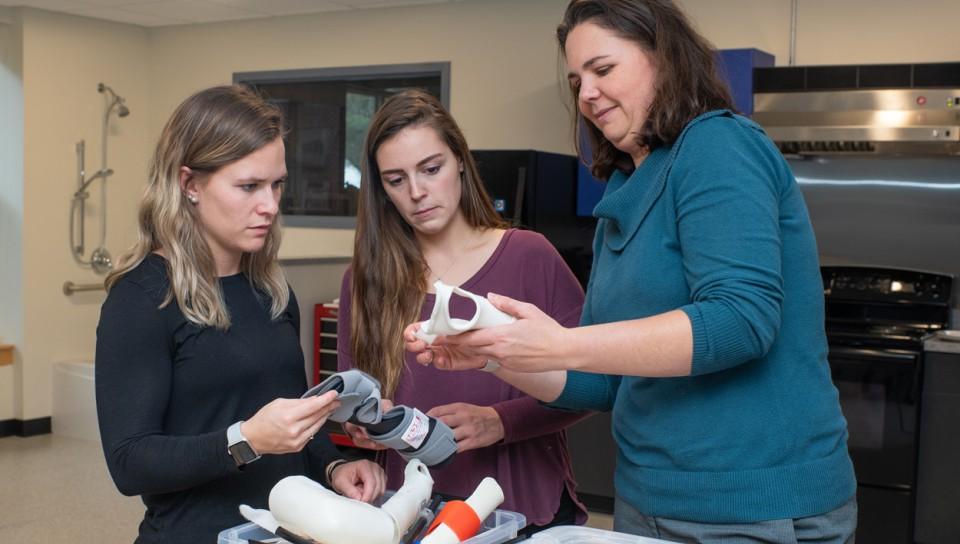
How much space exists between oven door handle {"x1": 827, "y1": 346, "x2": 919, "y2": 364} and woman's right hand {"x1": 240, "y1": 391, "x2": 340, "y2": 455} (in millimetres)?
3082

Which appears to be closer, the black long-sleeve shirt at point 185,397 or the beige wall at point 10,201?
the black long-sleeve shirt at point 185,397

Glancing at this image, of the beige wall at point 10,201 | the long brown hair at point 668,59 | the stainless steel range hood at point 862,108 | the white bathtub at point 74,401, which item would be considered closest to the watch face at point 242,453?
the long brown hair at point 668,59

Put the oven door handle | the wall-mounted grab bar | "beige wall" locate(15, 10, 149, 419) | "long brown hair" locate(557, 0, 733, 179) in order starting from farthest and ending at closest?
1. the wall-mounted grab bar
2. "beige wall" locate(15, 10, 149, 419)
3. the oven door handle
4. "long brown hair" locate(557, 0, 733, 179)

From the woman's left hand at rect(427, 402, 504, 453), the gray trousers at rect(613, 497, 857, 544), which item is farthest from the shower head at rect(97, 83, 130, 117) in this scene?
the gray trousers at rect(613, 497, 857, 544)

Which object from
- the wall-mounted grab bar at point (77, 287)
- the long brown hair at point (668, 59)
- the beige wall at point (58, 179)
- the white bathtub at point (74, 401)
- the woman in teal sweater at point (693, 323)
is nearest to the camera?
the woman in teal sweater at point (693, 323)

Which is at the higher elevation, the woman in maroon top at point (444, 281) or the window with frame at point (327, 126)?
the window with frame at point (327, 126)

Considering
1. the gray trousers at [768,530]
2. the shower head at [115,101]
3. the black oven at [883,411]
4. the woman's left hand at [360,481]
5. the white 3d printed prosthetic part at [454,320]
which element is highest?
the shower head at [115,101]

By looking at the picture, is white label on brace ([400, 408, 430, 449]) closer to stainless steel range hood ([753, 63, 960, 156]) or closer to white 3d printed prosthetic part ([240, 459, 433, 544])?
white 3d printed prosthetic part ([240, 459, 433, 544])

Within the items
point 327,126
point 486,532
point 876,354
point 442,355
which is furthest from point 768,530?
point 327,126

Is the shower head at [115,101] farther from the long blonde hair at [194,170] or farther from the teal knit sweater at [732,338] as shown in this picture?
the teal knit sweater at [732,338]

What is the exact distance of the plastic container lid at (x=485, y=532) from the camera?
126 cm

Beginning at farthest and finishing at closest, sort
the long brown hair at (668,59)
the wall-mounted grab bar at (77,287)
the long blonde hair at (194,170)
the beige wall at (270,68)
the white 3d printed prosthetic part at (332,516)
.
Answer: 1. the wall-mounted grab bar at (77,287)
2. the beige wall at (270,68)
3. the long blonde hair at (194,170)
4. the long brown hair at (668,59)
5. the white 3d printed prosthetic part at (332,516)

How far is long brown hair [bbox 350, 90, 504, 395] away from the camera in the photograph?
6.31 ft

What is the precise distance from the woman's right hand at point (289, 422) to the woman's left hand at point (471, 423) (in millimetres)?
409
